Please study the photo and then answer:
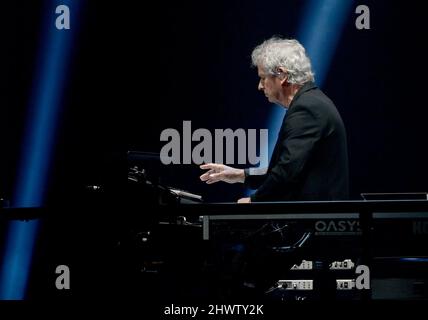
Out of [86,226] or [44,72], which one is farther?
[44,72]

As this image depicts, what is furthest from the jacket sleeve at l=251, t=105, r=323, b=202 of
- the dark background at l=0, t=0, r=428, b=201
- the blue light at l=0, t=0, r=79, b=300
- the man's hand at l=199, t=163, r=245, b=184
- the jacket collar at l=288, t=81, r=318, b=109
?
the blue light at l=0, t=0, r=79, b=300

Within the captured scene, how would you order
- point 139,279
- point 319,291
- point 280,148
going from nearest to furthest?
point 139,279
point 280,148
point 319,291

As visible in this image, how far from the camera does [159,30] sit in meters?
4.99

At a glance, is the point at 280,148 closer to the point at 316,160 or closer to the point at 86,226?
the point at 316,160

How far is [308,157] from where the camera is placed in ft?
10.6

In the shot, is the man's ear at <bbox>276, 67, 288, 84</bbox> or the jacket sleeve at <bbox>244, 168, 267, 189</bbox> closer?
the man's ear at <bbox>276, 67, 288, 84</bbox>

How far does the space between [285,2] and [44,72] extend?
1.71 metres

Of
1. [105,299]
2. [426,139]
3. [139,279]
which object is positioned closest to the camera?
[105,299]

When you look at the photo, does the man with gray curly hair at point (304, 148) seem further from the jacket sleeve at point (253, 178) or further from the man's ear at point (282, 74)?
the jacket sleeve at point (253, 178)

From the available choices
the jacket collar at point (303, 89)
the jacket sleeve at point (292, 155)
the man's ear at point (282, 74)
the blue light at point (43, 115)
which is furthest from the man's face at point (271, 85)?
the blue light at point (43, 115)

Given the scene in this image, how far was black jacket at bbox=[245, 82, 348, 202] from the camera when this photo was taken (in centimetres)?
319

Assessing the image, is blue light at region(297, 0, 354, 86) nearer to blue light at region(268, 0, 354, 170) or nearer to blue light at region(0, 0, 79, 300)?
blue light at region(268, 0, 354, 170)

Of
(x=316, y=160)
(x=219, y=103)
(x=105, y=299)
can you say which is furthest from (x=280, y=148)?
(x=219, y=103)

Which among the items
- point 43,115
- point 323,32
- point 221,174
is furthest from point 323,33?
point 43,115
